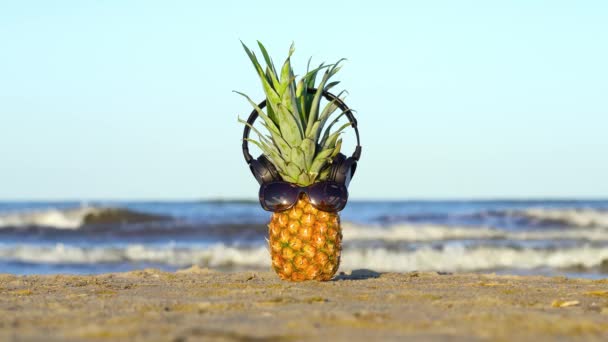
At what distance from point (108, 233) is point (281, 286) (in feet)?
58.1

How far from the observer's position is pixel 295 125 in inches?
217

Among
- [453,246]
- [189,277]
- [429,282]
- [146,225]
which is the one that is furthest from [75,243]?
[429,282]

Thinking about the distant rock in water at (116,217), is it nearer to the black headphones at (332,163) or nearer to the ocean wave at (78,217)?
the ocean wave at (78,217)

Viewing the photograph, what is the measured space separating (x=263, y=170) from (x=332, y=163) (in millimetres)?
492

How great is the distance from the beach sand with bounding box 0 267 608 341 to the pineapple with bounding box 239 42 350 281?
0.18 meters

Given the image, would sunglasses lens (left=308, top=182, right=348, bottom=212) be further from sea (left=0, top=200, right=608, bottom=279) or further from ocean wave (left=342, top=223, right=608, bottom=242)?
ocean wave (left=342, top=223, right=608, bottom=242)

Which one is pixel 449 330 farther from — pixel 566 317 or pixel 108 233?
pixel 108 233

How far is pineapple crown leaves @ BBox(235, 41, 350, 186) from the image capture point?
5.52m

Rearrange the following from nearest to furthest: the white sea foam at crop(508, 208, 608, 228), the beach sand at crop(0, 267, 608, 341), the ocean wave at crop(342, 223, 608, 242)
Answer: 1. the beach sand at crop(0, 267, 608, 341)
2. the ocean wave at crop(342, 223, 608, 242)
3. the white sea foam at crop(508, 208, 608, 228)

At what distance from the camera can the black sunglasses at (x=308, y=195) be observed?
5.41 metres

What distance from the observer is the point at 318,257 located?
5520 mm

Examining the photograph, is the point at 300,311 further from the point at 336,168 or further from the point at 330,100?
the point at 330,100

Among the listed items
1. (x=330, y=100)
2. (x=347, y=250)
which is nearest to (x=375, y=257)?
(x=347, y=250)

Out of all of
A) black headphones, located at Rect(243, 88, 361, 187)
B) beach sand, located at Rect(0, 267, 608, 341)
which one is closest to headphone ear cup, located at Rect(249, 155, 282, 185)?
black headphones, located at Rect(243, 88, 361, 187)
